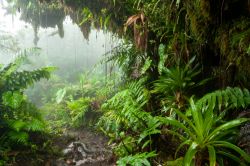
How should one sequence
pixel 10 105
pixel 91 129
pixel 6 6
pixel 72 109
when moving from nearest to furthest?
pixel 10 105 < pixel 91 129 < pixel 72 109 < pixel 6 6

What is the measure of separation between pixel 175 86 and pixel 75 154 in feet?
9.34

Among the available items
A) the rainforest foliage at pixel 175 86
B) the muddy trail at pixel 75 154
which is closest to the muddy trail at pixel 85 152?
the muddy trail at pixel 75 154

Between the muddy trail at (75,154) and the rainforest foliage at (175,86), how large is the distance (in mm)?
302

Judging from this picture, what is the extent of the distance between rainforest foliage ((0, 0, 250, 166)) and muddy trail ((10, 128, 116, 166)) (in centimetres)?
30

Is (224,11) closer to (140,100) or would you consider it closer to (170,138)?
(170,138)

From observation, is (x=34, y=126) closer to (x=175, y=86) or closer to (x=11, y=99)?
(x=11, y=99)

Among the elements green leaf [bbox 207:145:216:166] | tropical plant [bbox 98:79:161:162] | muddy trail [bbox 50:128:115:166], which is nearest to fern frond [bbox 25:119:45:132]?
muddy trail [bbox 50:128:115:166]

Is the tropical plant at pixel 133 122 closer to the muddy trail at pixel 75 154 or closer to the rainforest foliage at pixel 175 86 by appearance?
the rainforest foliage at pixel 175 86

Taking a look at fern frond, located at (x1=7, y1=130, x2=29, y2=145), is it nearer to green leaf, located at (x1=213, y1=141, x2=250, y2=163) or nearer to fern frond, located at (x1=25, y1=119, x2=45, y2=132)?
fern frond, located at (x1=25, y1=119, x2=45, y2=132)

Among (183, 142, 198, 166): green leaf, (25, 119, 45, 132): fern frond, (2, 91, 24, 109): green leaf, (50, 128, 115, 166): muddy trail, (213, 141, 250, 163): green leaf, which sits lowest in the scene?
(50, 128, 115, 166): muddy trail

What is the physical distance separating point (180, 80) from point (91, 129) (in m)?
4.40

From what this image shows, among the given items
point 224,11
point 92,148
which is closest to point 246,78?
point 224,11

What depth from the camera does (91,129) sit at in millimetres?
7824

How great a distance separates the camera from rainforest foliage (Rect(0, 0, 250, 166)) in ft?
9.82
